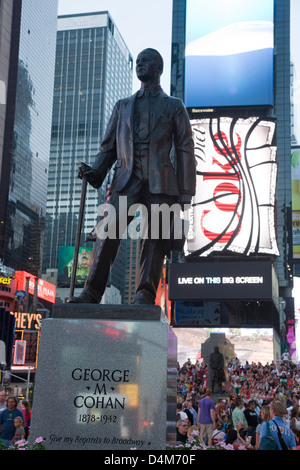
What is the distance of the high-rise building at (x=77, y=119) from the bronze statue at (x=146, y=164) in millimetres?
159074

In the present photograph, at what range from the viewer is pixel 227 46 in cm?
4809

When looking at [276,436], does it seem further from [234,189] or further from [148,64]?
[234,189]

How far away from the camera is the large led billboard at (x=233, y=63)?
4769 centimetres

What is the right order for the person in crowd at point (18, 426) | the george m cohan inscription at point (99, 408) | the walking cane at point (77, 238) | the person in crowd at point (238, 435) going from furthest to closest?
1. the person in crowd at point (238, 435)
2. the person in crowd at point (18, 426)
3. the walking cane at point (77, 238)
4. the george m cohan inscription at point (99, 408)

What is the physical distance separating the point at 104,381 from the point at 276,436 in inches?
91.3

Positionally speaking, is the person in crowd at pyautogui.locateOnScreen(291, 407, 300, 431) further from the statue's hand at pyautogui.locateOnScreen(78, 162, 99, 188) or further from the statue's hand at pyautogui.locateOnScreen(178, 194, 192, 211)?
the statue's hand at pyautogui.locateOnScreen(78, 162, 99, 188)

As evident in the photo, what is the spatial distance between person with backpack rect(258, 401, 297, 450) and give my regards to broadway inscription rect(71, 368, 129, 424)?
1993mm

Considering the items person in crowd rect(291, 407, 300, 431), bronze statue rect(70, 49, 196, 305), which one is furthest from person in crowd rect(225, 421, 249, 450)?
bronze statue rect(70, 49, 196, 305)

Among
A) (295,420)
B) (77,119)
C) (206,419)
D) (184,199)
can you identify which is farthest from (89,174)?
(77,119)

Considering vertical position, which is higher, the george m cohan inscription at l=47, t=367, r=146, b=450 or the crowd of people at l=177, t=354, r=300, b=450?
the george m cohan inscription at l=47, t=367, r=146, b=450

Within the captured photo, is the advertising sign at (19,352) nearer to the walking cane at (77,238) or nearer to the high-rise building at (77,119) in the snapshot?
the walking cane at (77,238)

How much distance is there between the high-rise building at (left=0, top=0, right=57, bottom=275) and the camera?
364ft

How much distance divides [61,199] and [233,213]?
473 feet

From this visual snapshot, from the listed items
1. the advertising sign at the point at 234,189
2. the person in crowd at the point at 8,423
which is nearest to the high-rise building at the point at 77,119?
the advertising sign at the point at 234,189
